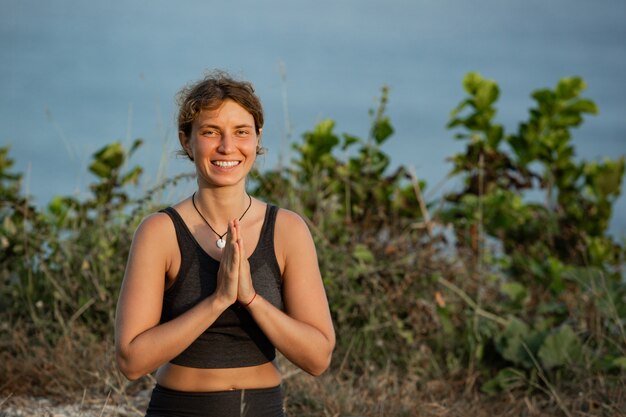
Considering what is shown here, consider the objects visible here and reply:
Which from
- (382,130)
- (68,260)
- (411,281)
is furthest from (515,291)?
(68,260)

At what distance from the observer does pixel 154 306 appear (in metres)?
2.92

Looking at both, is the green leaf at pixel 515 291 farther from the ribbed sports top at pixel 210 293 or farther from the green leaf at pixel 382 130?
the ribbed sports top at pixel 210 293

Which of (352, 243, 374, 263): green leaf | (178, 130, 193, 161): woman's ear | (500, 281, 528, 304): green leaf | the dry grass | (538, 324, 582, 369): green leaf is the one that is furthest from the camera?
(500, 281, 528, 304): green leaf

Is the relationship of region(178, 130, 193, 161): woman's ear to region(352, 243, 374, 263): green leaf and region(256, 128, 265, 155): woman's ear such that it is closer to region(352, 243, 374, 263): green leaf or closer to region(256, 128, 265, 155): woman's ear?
region(256, 128, 265, 155): woman's ear

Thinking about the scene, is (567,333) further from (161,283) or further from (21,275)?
(21,275)

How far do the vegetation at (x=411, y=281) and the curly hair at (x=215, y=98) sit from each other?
203cm

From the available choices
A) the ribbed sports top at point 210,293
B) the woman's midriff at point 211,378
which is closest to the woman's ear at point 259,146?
the ribbed sports top at point 210,293

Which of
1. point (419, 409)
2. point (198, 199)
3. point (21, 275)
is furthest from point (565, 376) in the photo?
point (21, 275)

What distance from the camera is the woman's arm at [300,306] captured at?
288 centimetres

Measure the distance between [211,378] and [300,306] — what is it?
0.39 metres

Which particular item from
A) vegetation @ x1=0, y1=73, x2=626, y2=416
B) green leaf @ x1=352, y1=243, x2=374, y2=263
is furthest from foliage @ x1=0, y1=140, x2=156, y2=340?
green leaf @ x1=352, y1=243, x2=374, y2=263

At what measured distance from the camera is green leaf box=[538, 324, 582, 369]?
5480 mm

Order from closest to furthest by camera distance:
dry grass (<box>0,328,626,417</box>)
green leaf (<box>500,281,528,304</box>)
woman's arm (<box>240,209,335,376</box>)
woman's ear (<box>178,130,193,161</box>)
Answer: woman's arm (<box>240,209,335,376</box>) → woman's ear (<box>178,130,193,161</box>) → dry grass (<box>0,328,626,417</box>) → green leaf (<box>500,281,528,304</box>)

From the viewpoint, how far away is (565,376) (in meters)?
5.55
